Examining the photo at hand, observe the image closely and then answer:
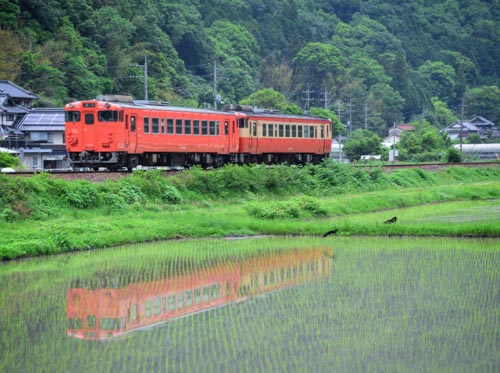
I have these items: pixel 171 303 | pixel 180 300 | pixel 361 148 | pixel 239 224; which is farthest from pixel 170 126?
pixel 361 148

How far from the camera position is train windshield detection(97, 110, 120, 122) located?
88.2ft

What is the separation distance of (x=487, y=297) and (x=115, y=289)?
206 inches

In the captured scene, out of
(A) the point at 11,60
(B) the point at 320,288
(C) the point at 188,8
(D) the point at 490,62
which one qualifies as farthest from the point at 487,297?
(D) the point at 490,62

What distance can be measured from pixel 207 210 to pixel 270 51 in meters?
81.2

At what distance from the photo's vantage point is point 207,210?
2495 centimetres

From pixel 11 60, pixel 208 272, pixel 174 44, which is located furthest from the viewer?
pixel 174 44

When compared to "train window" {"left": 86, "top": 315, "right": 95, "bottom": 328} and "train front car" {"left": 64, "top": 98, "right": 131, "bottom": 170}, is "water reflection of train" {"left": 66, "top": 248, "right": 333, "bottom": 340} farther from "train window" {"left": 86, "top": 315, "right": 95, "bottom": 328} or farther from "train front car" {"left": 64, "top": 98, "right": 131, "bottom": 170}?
"train front car" {"left": 64, "top": 98, "right": 131, "bottom": 170}

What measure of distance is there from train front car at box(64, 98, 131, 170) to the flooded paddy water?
9609 mm

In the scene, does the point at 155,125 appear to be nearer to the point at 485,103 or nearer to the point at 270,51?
the point at 270,51

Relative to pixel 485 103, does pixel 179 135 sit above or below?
below

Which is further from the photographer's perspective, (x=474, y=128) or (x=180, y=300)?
(x=474, y=128)

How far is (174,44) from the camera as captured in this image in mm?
83125

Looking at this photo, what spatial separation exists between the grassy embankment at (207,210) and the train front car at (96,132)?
2.08 m

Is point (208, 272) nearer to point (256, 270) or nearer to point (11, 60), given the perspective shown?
point (256, 270)
